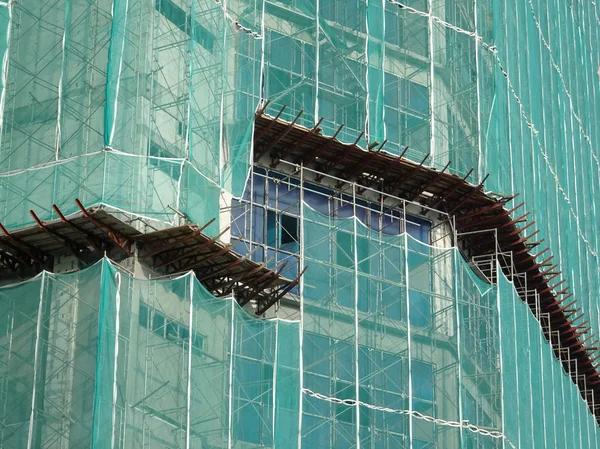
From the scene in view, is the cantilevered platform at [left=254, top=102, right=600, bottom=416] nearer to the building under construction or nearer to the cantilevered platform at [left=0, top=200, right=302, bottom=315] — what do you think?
the building under construction

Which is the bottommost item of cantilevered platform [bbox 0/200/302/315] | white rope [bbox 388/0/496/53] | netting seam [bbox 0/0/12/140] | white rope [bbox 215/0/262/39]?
cantilevered platform [bbox 0/200/302/315]

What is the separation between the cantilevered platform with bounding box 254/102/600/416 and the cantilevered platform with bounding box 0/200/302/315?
430 cm

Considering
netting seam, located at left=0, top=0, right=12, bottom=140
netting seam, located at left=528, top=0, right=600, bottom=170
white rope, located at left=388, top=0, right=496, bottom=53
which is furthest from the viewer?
netting seam, located at left=528, top=0, right=600, bottom=170

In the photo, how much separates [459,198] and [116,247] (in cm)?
1155

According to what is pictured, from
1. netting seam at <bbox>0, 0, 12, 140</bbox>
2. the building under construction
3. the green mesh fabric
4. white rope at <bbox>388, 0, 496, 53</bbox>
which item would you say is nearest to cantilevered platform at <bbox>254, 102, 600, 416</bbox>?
the building under construction

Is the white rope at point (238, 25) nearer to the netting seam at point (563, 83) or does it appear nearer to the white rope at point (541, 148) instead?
the white rope at point (541, 148)

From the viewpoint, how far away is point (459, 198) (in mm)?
36625

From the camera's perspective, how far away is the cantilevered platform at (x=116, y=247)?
27141mm

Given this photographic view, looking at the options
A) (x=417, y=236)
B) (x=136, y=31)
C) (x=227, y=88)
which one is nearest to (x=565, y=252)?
(x=417, y=236)

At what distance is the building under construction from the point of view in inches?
1051

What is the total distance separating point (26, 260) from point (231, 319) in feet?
13.7

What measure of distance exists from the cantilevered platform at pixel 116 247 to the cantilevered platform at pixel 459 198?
4.30m

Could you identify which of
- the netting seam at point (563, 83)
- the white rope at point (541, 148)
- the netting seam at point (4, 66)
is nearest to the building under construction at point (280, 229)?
the netting seam at point (4, 66)

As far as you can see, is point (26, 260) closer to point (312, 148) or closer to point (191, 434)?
point (191, 434)
